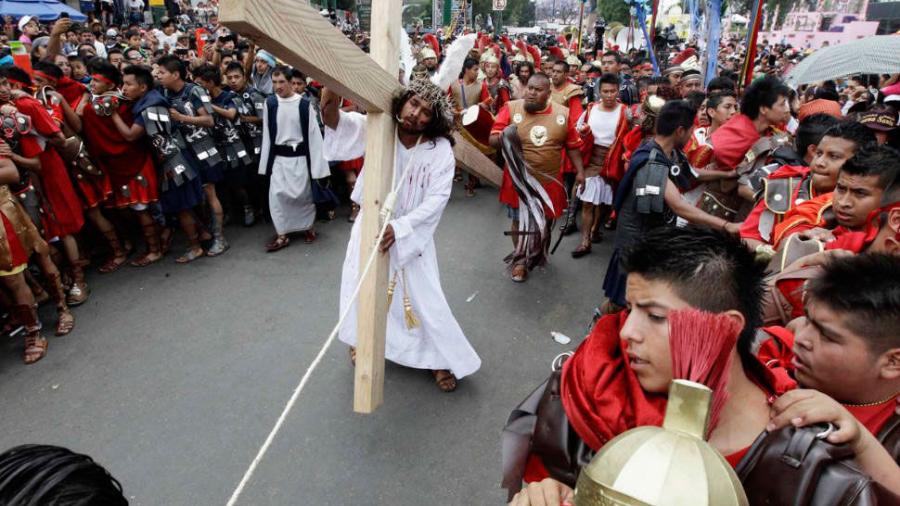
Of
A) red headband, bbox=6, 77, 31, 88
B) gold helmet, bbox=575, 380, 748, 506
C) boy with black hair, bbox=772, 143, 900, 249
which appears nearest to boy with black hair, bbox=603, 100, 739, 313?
boy with black hair, bbox=772, 143, 900, 249

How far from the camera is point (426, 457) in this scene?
275cm

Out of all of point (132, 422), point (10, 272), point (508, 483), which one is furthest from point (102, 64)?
point (508, 483)

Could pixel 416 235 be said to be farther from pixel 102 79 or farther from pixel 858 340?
pixel 102 79

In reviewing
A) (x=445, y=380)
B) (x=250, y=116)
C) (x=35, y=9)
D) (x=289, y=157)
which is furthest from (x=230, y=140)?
(x=35, y=9)

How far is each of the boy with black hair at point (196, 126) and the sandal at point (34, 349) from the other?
1514mm

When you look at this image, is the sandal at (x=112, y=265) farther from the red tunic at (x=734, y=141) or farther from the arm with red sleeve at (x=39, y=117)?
the red tunic at (x=734, y=141)

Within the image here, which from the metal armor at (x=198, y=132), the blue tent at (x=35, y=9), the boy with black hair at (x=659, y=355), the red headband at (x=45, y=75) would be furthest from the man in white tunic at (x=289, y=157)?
the blue tent at (x=35, y=9)

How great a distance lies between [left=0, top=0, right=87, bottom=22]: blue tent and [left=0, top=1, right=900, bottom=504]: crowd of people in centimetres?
518

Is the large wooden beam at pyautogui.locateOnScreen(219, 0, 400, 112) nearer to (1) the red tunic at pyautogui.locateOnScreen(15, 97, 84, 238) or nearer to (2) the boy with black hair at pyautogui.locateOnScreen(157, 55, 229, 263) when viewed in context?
(1) the red tunic at pyautogui.locateOnScreen(15, 97, 84, 238)

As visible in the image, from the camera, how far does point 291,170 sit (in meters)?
5.28

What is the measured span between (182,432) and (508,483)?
2.22 meters

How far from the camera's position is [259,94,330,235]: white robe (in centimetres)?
510

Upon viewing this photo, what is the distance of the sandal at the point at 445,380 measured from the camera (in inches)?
128

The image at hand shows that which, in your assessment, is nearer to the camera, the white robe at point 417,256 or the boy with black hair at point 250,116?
the white robe at point 417,256
